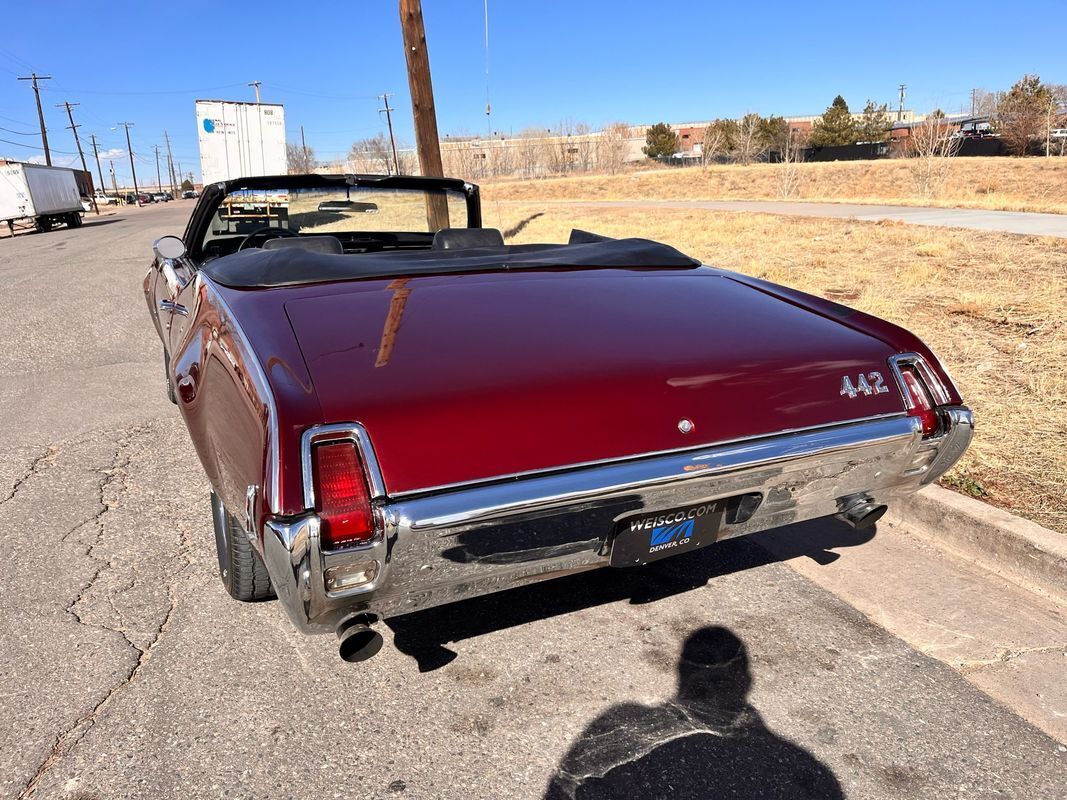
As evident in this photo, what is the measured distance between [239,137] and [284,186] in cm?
1954

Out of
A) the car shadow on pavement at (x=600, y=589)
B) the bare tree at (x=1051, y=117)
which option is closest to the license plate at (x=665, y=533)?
the car shadow on pavement at (x=600, y=589)

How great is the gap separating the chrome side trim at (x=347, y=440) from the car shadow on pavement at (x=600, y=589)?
0.93m

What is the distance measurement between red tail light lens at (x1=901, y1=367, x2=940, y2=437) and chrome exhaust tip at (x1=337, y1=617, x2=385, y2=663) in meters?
1.71

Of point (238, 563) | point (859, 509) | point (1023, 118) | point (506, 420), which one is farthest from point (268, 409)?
point (1023, 118)

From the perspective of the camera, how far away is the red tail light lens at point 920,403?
2.31 meters

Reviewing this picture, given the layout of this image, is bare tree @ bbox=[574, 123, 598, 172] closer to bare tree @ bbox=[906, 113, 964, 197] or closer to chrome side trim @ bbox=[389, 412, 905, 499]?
bare tree @ bbox=[906, 113, 964, 197]

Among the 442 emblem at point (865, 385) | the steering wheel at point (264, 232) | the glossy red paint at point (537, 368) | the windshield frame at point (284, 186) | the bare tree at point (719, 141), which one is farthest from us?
the bare tree at point (719, 141)

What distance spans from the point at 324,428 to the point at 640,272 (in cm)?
168

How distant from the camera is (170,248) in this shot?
3.60m

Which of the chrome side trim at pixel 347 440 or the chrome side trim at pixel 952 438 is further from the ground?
the chrome side trim at pixel 347 440

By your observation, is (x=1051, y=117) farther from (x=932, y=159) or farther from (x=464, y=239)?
(x=464, y=239)

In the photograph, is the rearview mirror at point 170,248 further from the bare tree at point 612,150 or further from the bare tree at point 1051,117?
the bare tree at point 612,150

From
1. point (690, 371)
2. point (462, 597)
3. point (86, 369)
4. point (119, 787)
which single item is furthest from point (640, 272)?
point (86, 369)

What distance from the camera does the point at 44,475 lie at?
389 cm
